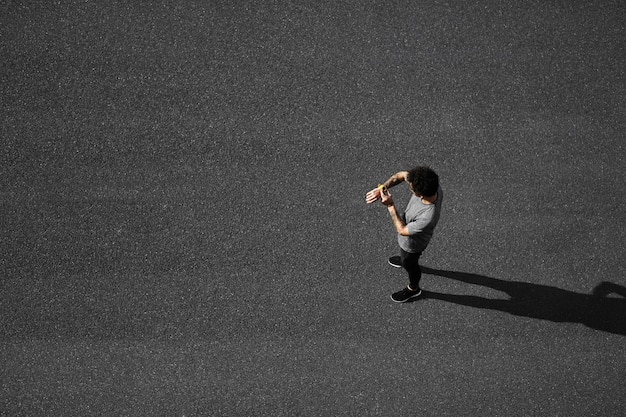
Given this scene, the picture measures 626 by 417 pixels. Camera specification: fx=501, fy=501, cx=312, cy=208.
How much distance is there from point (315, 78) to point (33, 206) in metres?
2.90

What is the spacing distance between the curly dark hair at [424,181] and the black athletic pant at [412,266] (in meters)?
0.64

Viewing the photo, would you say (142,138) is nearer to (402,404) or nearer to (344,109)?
(344,109)

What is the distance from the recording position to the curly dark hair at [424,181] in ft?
11.9

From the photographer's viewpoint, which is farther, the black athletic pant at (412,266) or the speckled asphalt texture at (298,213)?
the speckled asphalt texture at (298,213)

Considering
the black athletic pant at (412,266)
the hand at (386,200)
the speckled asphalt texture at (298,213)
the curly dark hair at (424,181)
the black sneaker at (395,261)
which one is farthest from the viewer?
the black sneaker at (395,261)

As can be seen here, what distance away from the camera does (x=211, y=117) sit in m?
4.80

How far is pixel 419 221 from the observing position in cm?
382

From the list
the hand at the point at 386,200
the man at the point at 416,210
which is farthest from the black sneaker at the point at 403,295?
the hand at the point at 386,200

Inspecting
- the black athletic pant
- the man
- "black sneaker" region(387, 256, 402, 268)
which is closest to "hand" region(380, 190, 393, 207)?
the man

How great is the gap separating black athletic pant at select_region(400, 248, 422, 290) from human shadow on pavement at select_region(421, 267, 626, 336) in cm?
33

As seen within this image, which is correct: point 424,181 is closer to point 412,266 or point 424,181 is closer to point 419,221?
point 419,221

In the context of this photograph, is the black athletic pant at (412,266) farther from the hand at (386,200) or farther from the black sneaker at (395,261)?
the hand at (386,200)

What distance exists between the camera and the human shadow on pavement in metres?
4.77

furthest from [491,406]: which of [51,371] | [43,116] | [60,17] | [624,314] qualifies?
[60,17]
